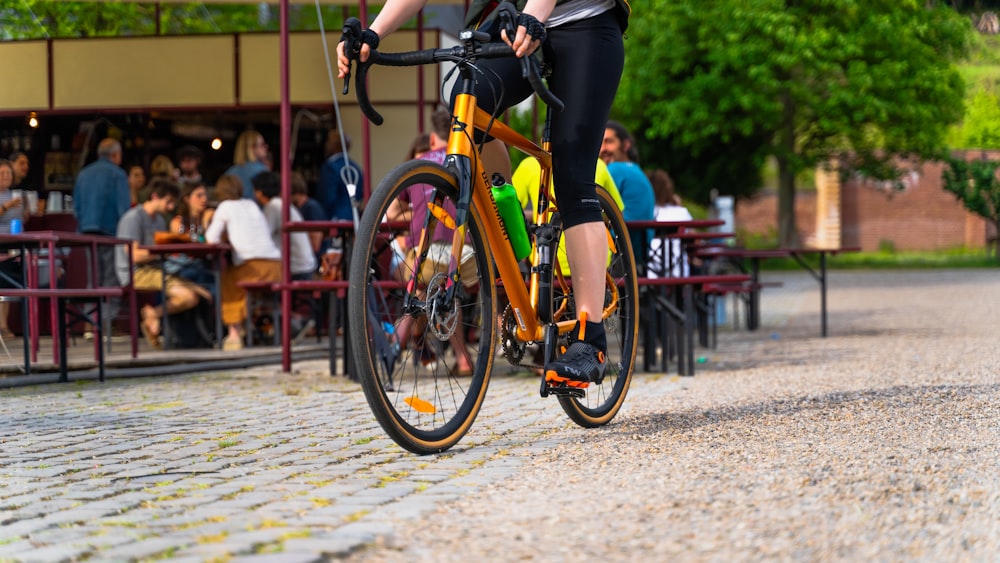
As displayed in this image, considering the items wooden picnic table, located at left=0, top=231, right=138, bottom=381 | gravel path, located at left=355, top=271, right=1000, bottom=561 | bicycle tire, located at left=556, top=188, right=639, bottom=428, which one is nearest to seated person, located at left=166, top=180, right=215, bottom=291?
wooden picnic table, located at left=0, top=231, right=138, bottom=381

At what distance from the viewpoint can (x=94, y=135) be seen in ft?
59.9

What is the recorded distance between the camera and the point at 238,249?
37.7ft

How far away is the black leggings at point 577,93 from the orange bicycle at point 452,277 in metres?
0.10

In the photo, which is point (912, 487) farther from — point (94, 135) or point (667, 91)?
point (667, 91)

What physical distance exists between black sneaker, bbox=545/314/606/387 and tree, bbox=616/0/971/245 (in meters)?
30.6

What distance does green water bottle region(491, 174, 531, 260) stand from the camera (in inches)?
193

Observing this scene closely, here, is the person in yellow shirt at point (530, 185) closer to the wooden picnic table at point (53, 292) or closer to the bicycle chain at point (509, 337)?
the bicycle chain at point (509, 337)

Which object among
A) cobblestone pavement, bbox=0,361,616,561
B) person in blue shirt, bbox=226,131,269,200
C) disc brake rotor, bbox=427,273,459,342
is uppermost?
person in blue shirt, bbox=226,131,269,200

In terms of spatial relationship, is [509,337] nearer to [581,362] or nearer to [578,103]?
[581,362]

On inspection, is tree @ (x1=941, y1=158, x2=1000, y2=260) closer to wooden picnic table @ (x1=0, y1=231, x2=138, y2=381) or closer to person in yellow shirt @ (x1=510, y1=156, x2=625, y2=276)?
wooden picnic table @ (x1=0, y1=231, x2=138, y2=381)

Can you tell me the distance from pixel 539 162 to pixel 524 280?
1.48ft

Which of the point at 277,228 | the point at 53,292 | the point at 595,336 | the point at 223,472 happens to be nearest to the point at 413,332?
the point at 595,336

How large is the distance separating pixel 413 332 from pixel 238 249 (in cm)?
701

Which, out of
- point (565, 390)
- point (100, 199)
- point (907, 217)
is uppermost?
point (907, 217)
